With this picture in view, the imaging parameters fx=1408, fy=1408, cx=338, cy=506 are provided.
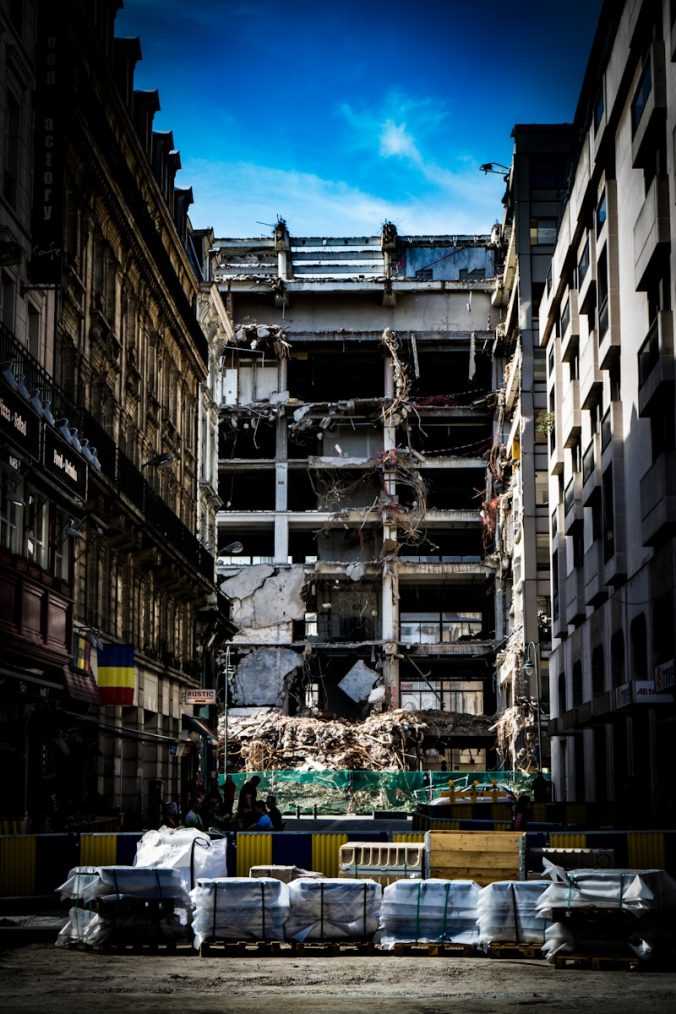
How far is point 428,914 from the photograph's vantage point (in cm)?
1596

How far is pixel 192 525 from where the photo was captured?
50.5 meters

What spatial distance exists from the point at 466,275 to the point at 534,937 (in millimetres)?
68876

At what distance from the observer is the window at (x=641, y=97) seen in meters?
29.6

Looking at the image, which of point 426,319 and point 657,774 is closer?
point 657,774

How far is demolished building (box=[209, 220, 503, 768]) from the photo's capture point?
248 ft

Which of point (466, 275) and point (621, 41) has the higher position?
point (466, 275)

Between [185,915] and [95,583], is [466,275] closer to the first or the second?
[95,583]

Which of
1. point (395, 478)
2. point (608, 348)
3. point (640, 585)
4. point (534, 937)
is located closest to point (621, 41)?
point (608, 348)

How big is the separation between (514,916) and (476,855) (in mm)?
2584

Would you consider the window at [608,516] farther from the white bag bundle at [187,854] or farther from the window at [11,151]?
the white bag bundle at [187,854]

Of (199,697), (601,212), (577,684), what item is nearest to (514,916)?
(601,212)

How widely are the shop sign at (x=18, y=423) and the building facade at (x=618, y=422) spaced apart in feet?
38.0

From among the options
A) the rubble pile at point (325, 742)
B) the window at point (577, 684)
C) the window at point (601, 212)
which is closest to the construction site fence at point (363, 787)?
the rubble pile at point (325, 742)

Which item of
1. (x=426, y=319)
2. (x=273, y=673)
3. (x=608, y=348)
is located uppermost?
(x=426, y=319)
